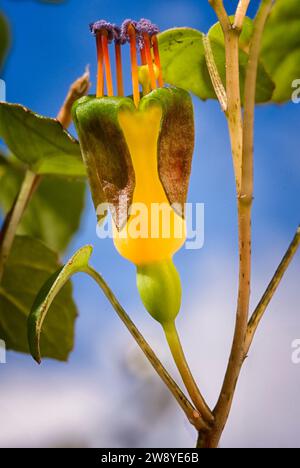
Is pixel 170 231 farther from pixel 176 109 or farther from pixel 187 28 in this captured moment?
pixel 187 28

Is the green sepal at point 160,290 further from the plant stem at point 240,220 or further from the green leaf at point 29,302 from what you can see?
the green leaf at point 29,302

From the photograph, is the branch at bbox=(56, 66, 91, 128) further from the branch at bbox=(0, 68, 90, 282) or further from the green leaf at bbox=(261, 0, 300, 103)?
the green leaf at bbox=(261, 0, 300, 103)

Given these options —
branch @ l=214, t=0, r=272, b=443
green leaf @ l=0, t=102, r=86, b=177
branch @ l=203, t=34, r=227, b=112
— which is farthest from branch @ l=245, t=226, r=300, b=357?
green leaf @ l=0, t=102, r=86, b=177

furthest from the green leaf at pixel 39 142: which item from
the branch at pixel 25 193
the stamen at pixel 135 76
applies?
the stamen at pixel 135 76

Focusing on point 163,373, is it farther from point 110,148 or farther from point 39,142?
point 39,142

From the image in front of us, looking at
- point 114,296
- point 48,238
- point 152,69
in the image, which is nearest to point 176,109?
point 152,69

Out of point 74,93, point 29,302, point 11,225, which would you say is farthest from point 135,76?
point 29,302

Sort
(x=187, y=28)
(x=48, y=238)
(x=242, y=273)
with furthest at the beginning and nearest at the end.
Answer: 1. (x=48, y=238)
2. (x=187, y=28)
3. (x=242, y=273)
